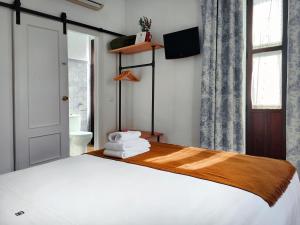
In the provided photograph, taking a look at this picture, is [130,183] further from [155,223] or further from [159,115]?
[159,115]

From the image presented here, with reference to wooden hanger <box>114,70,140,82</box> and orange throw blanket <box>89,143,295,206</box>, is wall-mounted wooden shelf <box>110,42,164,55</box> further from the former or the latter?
orange throw blanket <box>89,143,295,206</box>

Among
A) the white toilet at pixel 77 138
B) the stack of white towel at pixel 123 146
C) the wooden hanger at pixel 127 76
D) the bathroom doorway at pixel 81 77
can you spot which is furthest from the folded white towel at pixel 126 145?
the bathroom doorway at pixel 81 77

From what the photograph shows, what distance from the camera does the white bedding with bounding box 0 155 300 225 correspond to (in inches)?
34.6

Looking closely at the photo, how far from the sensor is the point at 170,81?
3.39 m

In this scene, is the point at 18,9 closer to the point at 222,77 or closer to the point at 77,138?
the point at 77,138

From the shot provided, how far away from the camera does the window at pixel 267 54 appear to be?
100 inches

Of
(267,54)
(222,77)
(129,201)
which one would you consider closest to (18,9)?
(222,77)

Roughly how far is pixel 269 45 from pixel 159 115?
172 cm

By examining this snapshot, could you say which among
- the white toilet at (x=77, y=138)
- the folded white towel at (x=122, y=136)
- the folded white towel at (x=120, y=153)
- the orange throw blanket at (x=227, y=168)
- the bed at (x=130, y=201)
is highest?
the folded white towel at (x=122, y=136)

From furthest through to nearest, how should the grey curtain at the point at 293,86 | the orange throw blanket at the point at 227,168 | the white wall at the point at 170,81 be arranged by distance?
the white wall at the point at 170,81, the grey curtain at the point at 293,86, the orange throw blanket at the point at 227,168

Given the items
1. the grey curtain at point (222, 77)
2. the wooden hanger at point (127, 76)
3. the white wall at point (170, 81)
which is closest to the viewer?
the grey curtain at point (222, 77)

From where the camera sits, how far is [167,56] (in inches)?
127

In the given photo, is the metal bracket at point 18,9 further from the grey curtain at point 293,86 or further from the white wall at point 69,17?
the grey curtain at point 293,86

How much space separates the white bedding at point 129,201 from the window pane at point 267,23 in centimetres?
179
